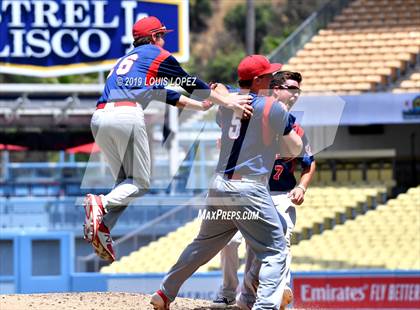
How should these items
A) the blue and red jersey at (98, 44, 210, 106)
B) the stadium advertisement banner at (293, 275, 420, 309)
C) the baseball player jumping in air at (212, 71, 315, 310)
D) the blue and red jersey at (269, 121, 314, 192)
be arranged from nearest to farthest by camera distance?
the blue and red jersey at (98, 44, 210, 106) < the baseball player jumping in air at (212, 71, 315, 310) < the blue and red jersey at (269, 121, 314, 192) < the stadium advertisement banner at (293, 275, 420, 309)

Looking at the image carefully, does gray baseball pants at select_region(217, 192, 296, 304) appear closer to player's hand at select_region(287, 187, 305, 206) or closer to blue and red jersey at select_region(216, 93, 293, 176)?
player's hand at select_region(287, 187, 305, 206)

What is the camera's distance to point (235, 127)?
25.8 feet

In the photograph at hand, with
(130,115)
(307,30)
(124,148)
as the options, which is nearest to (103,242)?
(124,148)

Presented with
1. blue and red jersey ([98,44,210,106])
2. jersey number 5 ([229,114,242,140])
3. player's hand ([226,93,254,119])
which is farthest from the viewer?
blue and red jersey ([98,44,210,106])

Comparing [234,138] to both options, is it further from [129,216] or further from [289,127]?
[129,216]

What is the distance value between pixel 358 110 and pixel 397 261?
15.8 feet

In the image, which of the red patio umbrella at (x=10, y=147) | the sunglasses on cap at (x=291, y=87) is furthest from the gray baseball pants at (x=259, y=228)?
the red patio umbrella at (x=10, y=147)

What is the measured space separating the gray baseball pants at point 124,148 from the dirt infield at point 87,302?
778 mm

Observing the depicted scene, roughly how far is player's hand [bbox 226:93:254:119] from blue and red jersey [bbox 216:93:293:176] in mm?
41

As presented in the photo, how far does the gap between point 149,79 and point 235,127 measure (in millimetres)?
853

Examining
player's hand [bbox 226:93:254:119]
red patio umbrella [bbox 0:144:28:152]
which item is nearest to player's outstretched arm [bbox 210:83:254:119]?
player's hand [bbox 226:93:254:119]

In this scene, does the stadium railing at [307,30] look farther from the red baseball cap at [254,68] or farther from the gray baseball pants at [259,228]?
the gray baseball pants at [259,228]

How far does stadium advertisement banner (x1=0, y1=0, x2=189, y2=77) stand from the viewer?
21.9 metres

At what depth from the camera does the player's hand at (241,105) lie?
25.3ft
